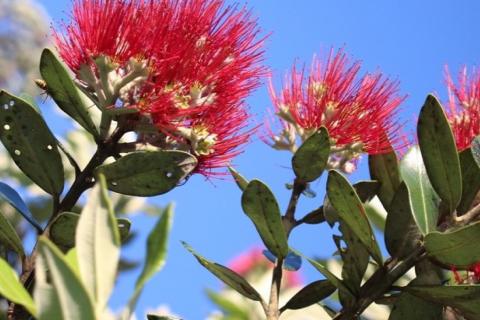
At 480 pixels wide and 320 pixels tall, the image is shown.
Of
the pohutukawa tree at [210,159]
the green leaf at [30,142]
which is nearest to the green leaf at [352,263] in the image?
the pohutukawa tree at [210,159]

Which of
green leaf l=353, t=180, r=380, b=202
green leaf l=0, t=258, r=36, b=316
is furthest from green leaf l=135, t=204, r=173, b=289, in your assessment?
green leaf l=353, t=180, r=380, b=202

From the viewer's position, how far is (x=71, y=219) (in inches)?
46.8

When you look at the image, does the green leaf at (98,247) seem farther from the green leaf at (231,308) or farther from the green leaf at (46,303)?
the green leaf at (231,308)

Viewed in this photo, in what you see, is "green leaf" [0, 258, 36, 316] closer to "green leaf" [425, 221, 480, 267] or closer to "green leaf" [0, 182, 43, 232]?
"green leaf" [0, 182, 43, 232]

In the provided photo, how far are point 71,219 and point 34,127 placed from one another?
0.65ft

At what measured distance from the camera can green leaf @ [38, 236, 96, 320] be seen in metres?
0.76

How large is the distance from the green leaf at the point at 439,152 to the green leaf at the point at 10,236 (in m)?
0.62

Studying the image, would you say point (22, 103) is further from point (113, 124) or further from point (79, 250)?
point (79, 250)

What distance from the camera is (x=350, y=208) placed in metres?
1.30

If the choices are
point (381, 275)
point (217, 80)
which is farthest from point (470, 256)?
point (217, 80)

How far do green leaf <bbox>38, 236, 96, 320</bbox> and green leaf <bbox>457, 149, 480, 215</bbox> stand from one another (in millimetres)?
847

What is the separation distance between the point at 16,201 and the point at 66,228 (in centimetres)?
14

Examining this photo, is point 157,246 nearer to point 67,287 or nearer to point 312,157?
point 67,287

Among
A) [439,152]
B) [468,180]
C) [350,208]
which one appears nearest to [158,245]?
[350,208]
